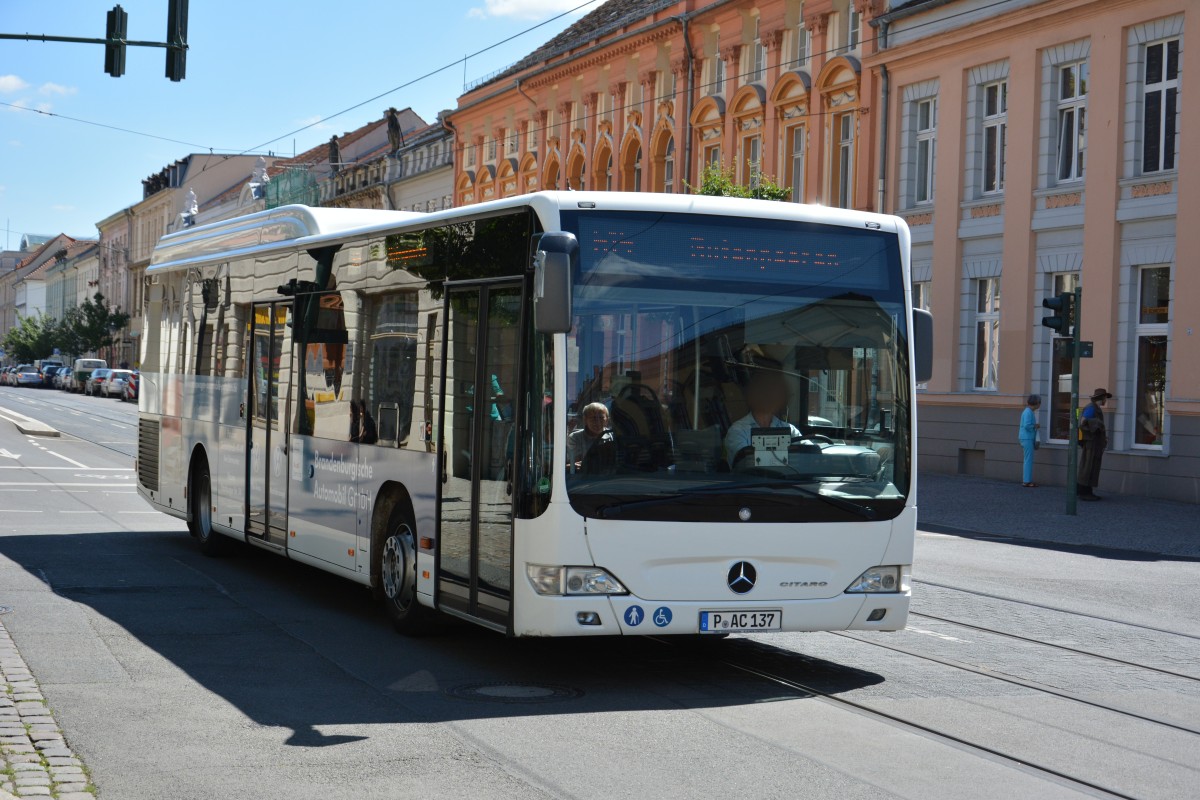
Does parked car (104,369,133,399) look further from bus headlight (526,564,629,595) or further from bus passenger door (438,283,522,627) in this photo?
bus headlight (526,564,629,595)

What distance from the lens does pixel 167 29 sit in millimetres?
19344

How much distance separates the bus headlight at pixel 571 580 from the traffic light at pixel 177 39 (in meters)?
12.6

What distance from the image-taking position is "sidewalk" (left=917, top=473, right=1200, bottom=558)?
21.2 metres

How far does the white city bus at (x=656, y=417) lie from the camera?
8742 mm

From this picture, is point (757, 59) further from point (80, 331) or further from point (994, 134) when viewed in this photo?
point (80, 331)

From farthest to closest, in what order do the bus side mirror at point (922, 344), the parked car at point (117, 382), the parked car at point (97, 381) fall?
the parked car at point (97, 381)
the parked car at point (117, 382)
the bus side mirror at point (922, 344)

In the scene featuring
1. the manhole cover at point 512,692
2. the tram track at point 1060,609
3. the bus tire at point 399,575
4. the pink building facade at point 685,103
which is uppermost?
the pink building facade at point 685,103

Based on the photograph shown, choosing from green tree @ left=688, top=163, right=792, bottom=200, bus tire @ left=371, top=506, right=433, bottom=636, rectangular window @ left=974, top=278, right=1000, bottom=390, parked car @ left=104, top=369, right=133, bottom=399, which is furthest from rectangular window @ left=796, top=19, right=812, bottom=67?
parked car @ left=104, top=369, right=133, bottom=399

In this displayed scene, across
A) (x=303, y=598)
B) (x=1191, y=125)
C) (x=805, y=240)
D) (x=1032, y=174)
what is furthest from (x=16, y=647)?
(x=1032, y=174)

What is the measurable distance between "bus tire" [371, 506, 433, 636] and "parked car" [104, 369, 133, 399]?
73426mm

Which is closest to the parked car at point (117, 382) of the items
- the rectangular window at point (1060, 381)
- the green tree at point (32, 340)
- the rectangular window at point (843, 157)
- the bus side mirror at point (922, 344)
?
the green tree at point (32, 340)

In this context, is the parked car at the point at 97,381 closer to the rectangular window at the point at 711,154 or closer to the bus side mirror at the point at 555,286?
the rectangular window at the point at 711,154

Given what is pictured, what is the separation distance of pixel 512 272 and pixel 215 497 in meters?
6.68

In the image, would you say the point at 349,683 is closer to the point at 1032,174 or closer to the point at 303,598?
the point at 303,598
